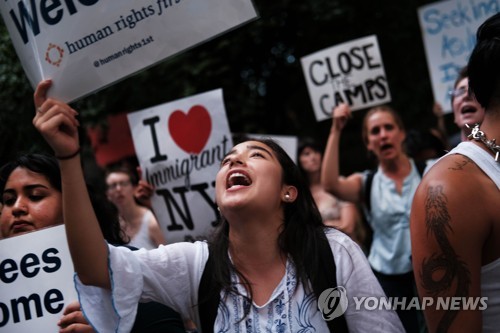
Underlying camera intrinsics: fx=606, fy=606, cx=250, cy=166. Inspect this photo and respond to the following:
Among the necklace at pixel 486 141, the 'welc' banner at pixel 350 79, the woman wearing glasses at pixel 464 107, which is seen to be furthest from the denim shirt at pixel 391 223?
the necklace at pixel 486 141

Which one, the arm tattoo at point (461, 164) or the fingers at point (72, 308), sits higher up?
the arm tattoo at point (461, 164)

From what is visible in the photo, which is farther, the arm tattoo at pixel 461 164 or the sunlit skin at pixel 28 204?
the sunlit skin at pixel 28 204

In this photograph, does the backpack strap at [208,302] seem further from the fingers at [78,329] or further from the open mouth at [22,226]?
the open mouth at [22,226]

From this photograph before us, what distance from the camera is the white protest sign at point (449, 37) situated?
545 centimetres

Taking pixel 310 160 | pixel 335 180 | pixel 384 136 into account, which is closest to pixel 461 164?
pixel 335 180

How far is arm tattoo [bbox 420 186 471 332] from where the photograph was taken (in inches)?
68.4

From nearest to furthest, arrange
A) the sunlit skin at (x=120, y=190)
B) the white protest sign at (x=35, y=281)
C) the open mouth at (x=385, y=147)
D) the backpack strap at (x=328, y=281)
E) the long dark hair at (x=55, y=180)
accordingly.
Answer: the backpack strap at (x=328, y=281), the white protest sign at (x=35, y=281), the long dark hair at (x=55, y=180), the open mouth at (x=385, y=147), the sunlit skin at (x=120, y=190)

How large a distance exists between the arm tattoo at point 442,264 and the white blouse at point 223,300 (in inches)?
16.5

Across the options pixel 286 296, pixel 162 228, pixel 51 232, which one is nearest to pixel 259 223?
pixel 286 296

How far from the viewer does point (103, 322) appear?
6.94 feet

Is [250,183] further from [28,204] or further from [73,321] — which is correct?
[28,204]

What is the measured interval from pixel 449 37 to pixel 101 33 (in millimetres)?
3949

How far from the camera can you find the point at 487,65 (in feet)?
6.03

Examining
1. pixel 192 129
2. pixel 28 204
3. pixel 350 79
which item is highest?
pixel 350 79
